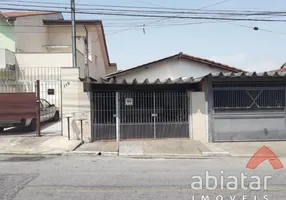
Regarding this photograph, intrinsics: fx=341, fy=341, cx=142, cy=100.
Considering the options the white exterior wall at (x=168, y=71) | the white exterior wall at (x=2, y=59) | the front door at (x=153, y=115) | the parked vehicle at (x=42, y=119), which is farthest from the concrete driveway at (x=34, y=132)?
the white exterior wall at (x=168, y=71)

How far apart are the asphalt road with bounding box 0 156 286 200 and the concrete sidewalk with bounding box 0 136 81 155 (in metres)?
1.39

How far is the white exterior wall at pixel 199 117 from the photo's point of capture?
13.8 metres

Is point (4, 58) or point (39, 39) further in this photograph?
point (39, 39)

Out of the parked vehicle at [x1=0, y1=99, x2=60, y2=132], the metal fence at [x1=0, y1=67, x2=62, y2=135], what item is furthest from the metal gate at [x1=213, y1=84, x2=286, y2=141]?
the parked vehicle at [x1=0, y1=99, x2=60, y2=132]

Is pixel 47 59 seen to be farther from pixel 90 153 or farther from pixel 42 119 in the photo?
pixel 90 153

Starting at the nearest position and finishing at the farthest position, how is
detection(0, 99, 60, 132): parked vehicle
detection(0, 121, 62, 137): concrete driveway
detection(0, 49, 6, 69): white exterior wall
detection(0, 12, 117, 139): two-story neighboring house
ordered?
detection(0, 12, 117, 139): two-story neighboring house → detection(0, 99, 60, 132): parked vehicle → detection(0, 121, 62, 137): concrete driveway → detection(0, 49, 6, 69): white exterior wall

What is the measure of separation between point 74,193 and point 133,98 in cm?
838

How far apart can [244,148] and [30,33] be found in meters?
17.4

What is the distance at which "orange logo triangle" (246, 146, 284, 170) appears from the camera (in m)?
9.00

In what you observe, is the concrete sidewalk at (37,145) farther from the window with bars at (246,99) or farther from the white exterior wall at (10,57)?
the white exterior wall at (10,57)

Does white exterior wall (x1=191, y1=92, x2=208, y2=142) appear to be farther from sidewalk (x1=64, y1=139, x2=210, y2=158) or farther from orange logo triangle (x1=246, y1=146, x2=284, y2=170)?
orange logo triangle (x1=246, y1=146, x2=284, y2=170)

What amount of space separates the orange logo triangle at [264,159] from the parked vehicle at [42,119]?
9.40 metres

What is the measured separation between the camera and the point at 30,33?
934 inches

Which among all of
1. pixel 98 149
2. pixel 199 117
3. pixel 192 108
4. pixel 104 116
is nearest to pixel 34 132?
pixel 104 116
